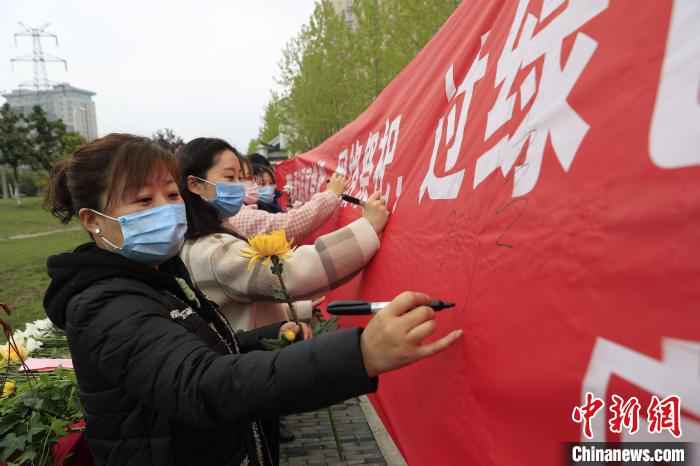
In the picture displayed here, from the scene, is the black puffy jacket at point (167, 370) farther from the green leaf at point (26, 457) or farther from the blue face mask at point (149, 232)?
the green leaf at point (26, 457)

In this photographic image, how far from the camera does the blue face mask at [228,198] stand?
2465 millimetres

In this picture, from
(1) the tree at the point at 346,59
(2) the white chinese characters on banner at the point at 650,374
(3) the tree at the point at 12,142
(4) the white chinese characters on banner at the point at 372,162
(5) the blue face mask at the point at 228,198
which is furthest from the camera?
(3) the tree at the point at 12,142

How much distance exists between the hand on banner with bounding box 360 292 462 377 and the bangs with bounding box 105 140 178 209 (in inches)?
35.0

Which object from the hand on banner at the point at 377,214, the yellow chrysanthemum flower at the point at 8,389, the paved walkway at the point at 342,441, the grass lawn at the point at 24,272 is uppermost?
the hand on banner at the point at 377,214

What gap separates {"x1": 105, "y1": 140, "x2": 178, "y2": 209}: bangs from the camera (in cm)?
148

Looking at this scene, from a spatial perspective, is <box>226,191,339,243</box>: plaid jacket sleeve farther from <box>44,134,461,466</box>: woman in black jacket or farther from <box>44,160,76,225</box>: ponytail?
<box>44,160,76,225</box>: ponytail

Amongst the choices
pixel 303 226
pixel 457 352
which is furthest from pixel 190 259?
pixel 457 352

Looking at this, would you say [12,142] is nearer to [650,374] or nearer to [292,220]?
[292,220]

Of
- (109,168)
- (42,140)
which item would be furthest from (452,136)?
(42,140)

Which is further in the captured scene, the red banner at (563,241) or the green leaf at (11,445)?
the green leaf at (11,445)

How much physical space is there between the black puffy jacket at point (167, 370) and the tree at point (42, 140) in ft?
128

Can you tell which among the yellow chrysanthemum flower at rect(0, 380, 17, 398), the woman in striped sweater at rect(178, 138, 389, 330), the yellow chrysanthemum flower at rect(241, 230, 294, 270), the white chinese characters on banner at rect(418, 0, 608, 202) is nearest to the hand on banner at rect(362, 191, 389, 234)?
the woman in striped sweater at rect(178, 138, 389, 330)

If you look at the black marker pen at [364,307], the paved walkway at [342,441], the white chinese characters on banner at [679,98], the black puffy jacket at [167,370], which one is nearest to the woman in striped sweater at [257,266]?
the black puffy jacket at [167,370]

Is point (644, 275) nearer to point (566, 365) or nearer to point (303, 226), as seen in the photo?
point (566, 365)
